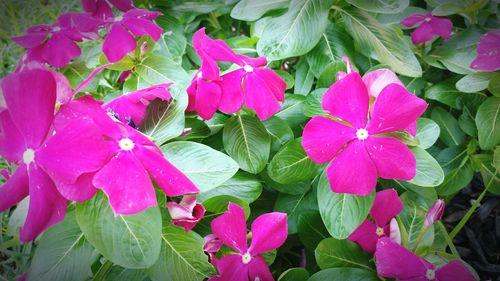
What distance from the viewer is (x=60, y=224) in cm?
59

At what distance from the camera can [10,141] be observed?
20.7 inches

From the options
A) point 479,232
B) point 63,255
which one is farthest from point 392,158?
point 479,232

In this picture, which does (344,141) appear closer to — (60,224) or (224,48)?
(224,48)

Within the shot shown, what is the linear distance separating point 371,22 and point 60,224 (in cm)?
76

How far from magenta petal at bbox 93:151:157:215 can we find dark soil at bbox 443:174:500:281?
3.10ft

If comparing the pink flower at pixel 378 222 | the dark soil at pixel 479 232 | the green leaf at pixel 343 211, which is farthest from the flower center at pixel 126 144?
the dark soil at pixel 479 232

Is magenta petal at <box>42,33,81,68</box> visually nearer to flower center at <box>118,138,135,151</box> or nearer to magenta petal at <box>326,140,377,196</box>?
flower center at <box>118,138,135,151</box>

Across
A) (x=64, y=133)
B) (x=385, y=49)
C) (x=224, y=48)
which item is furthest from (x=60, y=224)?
(x=385, y=49)

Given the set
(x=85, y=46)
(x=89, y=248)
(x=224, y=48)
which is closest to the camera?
(x=89, y=248)

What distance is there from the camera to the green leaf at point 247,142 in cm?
74

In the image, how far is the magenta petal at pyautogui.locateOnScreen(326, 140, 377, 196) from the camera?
1.99 feet

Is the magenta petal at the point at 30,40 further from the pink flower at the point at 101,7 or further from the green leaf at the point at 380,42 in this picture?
the green leaf at the point at 380,42

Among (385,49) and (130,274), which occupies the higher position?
(385,49)

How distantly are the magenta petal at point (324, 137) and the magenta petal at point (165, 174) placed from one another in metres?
0.19
